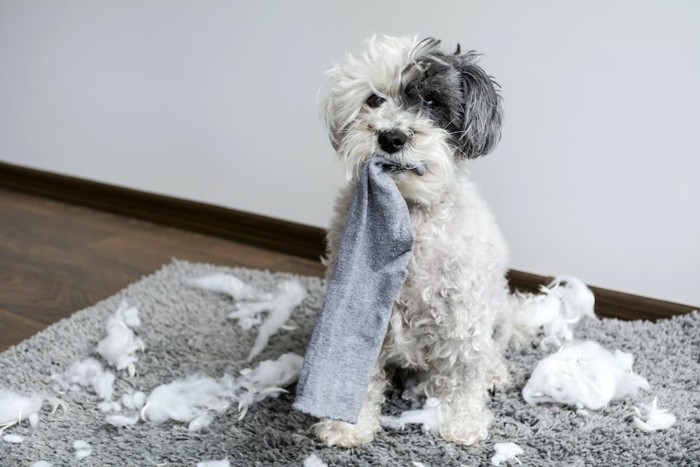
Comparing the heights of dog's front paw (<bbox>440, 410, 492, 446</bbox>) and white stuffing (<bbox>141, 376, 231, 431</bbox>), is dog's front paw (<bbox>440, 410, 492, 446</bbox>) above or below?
above

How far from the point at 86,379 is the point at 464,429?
0.82 metres

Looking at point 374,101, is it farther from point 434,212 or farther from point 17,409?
point 17,409

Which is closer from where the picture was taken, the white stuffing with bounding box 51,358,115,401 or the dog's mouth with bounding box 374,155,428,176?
the dog's mouth with bounding box 374,155,428,176

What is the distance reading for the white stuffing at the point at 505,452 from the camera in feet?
3.97

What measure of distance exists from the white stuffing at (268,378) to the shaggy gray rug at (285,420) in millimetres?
23

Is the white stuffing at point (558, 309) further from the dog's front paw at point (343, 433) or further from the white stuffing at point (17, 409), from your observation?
the white stuffing at point (17, 409)

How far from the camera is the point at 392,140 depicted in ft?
3.56

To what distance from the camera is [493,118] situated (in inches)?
44.9

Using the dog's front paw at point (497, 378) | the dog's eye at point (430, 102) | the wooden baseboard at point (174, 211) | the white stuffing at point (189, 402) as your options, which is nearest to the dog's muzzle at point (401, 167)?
the dog's eye at point (430, 102)

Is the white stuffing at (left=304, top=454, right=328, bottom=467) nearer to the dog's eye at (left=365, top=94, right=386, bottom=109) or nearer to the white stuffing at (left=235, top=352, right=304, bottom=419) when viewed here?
the white stuffing at (left=235, top=352, right=304, bottom=419)

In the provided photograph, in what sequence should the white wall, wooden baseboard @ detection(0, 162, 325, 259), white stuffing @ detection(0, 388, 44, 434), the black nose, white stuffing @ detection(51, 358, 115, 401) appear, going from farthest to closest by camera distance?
wooden baseboard @ detection(0, 162, 325, 259)
the white wall
white stuffing @ detection(51, 358, 115, 401)
white stuffing @ detection(0, 388, 44, 434)
the black nose

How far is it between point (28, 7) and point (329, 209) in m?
1.47

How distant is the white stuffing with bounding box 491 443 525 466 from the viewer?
1.21 metres


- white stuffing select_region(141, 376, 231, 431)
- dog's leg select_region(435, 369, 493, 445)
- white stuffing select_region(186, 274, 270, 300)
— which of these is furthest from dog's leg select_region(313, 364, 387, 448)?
white stuffing select_region(186, 274, 270, 300)
